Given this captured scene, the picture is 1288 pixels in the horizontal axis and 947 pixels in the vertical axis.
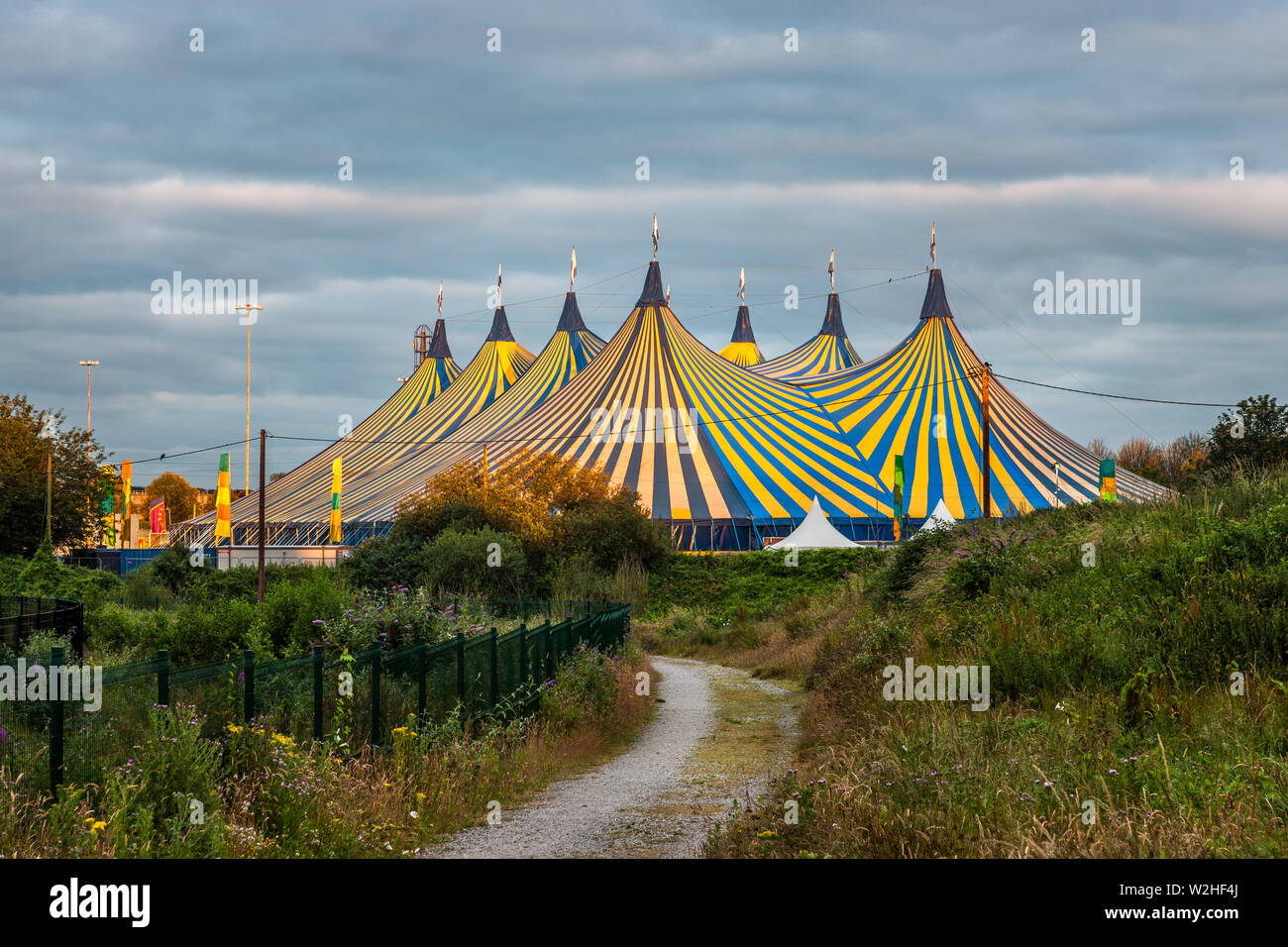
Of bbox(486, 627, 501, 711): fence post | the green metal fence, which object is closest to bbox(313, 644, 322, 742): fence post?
the green metal fence

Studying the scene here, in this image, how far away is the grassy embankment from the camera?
5.98 metres

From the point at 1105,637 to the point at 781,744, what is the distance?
13.3 ft

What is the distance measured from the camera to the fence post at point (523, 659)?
504 inches

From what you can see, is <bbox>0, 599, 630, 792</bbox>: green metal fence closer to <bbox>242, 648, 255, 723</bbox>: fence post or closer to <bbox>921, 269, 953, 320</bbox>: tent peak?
<bbox>242, 648, 255, 723</bbox>: fence post

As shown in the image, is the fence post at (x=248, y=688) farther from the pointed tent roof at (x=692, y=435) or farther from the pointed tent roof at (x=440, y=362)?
the pointed tent roof at (x=440, y=362)

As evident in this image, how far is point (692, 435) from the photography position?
48.3m

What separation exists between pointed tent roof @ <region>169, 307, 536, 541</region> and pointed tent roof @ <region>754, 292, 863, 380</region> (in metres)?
17.2

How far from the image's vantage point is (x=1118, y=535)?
14.4m

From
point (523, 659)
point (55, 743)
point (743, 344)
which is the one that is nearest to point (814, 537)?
point (523, 659)

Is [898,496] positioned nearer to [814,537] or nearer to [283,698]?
[814,537]

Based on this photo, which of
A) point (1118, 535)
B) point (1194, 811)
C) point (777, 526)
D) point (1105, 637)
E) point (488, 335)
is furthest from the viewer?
point (488, 335)

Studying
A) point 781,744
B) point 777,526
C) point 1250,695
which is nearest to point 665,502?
point 777,526
